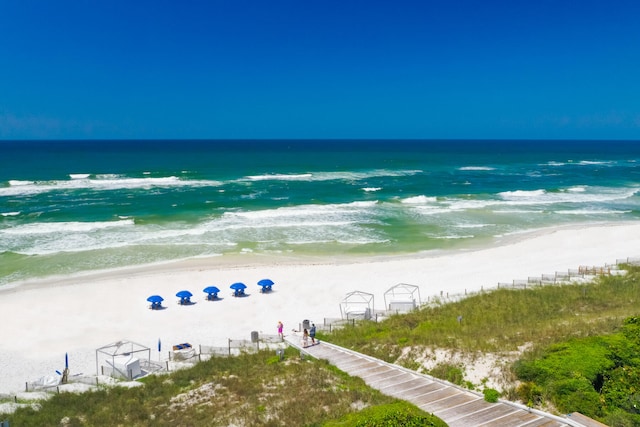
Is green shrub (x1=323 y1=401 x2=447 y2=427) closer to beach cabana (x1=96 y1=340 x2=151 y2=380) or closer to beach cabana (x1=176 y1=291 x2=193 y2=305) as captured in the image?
beach cabana (x1=96 y1=340 x2=151 y2=380)

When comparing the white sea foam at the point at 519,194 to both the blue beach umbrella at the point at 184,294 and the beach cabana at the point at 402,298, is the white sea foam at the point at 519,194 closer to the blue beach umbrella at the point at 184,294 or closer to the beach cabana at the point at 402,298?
the beach cabana at the point at 402,298

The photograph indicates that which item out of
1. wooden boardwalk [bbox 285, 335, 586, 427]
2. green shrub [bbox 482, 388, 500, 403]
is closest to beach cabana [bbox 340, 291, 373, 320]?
wooden boardwalk [bbox 285, 335, 586, 427]

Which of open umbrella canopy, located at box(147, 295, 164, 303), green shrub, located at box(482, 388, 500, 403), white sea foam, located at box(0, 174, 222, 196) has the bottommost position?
open umbrella canopy, located at box(147, 295, 164, 303)

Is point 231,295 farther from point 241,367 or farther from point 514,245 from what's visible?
point 514,245

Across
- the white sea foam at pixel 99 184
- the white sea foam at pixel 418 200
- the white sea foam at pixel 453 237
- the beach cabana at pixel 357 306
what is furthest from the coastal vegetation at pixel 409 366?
the white sea foam at pixel 99 184

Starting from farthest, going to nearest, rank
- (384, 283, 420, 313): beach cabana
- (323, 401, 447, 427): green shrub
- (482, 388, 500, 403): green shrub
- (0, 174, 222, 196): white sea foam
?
(0, 174, 222, 196): white sea foam → (384, 283, 420, 313): beach cabana → (482, 388, 500, 403): green shrub → (323, 401, 447, 427): green shrub

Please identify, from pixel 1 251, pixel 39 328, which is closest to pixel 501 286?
pixel 39 328
